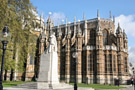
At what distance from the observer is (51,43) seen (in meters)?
19.3

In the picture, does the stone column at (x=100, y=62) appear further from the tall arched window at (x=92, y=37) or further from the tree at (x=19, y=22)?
the tree at (x=19, y=22)

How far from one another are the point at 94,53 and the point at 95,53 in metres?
0.31

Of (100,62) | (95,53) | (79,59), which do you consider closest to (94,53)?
(95,53)

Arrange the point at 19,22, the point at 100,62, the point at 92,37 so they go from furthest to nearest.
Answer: the point at 92,37
the point at 100,62
the point at 19,22

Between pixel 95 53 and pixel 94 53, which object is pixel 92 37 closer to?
pixel 94 53

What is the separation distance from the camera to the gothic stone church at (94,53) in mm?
36719

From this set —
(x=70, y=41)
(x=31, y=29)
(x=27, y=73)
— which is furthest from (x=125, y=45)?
(x=31, y=29)

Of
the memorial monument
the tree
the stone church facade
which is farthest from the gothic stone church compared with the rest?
the tree

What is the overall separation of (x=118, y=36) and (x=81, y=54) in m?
9.30

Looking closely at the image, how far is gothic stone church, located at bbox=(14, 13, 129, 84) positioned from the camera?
120 feet

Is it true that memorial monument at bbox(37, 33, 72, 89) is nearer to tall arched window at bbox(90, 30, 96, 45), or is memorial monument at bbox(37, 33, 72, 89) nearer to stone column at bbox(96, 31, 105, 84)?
stone column at bbox(96, 31, 105, 84)

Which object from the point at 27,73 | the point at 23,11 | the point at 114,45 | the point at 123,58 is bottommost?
the point at 27,73

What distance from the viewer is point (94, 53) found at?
3794cm

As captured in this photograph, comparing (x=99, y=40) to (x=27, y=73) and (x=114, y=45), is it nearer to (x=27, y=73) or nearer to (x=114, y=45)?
(x=114, y=45)
